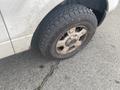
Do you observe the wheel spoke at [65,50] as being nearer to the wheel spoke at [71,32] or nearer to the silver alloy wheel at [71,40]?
the silver alloy wheel at [71,40]

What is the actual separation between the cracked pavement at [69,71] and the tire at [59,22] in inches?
10.4

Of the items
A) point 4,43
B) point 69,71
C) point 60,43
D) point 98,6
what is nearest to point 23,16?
point 4,43

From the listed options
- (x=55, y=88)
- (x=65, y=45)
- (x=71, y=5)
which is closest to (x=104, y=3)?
(x=71, y=5)

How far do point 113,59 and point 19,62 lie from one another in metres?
1.25

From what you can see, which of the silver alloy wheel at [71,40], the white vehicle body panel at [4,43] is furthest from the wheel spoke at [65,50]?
the white vehicle body panel at [4,43]

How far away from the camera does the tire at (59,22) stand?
2.69m

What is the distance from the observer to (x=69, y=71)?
3068mm

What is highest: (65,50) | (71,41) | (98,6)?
(98,6)

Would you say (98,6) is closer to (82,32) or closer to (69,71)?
(82,32)

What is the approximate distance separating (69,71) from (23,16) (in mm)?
1028

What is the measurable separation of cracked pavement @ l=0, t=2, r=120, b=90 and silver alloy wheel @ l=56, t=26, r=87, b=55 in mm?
202

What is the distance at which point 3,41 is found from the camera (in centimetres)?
245

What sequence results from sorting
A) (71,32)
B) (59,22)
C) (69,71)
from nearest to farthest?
(59,22), (71,32), (69,71)

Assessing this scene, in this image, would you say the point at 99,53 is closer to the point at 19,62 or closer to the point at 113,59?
the point at 113,59
